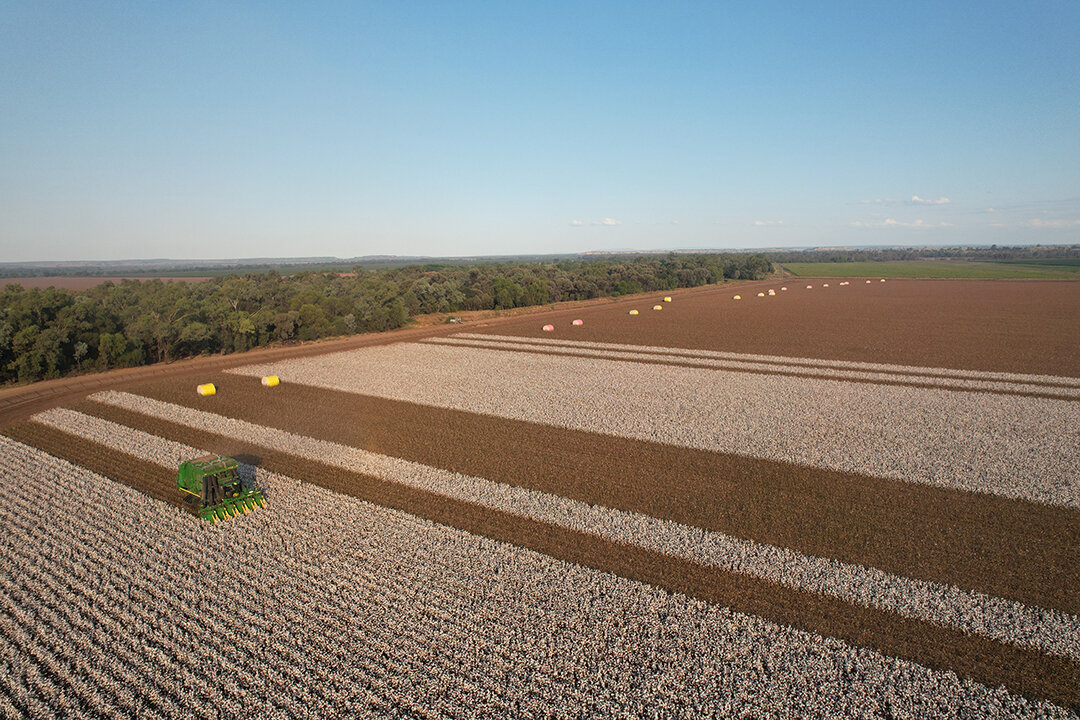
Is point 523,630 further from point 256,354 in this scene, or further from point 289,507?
point 256,354

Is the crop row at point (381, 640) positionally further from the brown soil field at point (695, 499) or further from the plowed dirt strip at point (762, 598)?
the brown soil field at point (695, 499)

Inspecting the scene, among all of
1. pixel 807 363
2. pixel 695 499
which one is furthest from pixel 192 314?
pixel 807 363

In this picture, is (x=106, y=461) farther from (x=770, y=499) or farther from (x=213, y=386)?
(x=770, y=499)

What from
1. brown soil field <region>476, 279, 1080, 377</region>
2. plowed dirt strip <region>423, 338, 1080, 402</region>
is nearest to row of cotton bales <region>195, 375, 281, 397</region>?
plowed dirt strip <region>423, 338, 1080, 402</region>

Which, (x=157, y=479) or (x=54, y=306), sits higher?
(x=54, y=306)

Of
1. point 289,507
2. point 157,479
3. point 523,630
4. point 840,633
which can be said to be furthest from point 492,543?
point 157,479

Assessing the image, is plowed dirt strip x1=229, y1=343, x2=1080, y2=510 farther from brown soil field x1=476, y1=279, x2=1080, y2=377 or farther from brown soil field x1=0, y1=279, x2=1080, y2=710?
brown soil field x1=476, y1=279, x2=1080, y2=377

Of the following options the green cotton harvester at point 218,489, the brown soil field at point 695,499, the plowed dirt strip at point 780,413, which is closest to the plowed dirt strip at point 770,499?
the brown soil field at point 695,499
